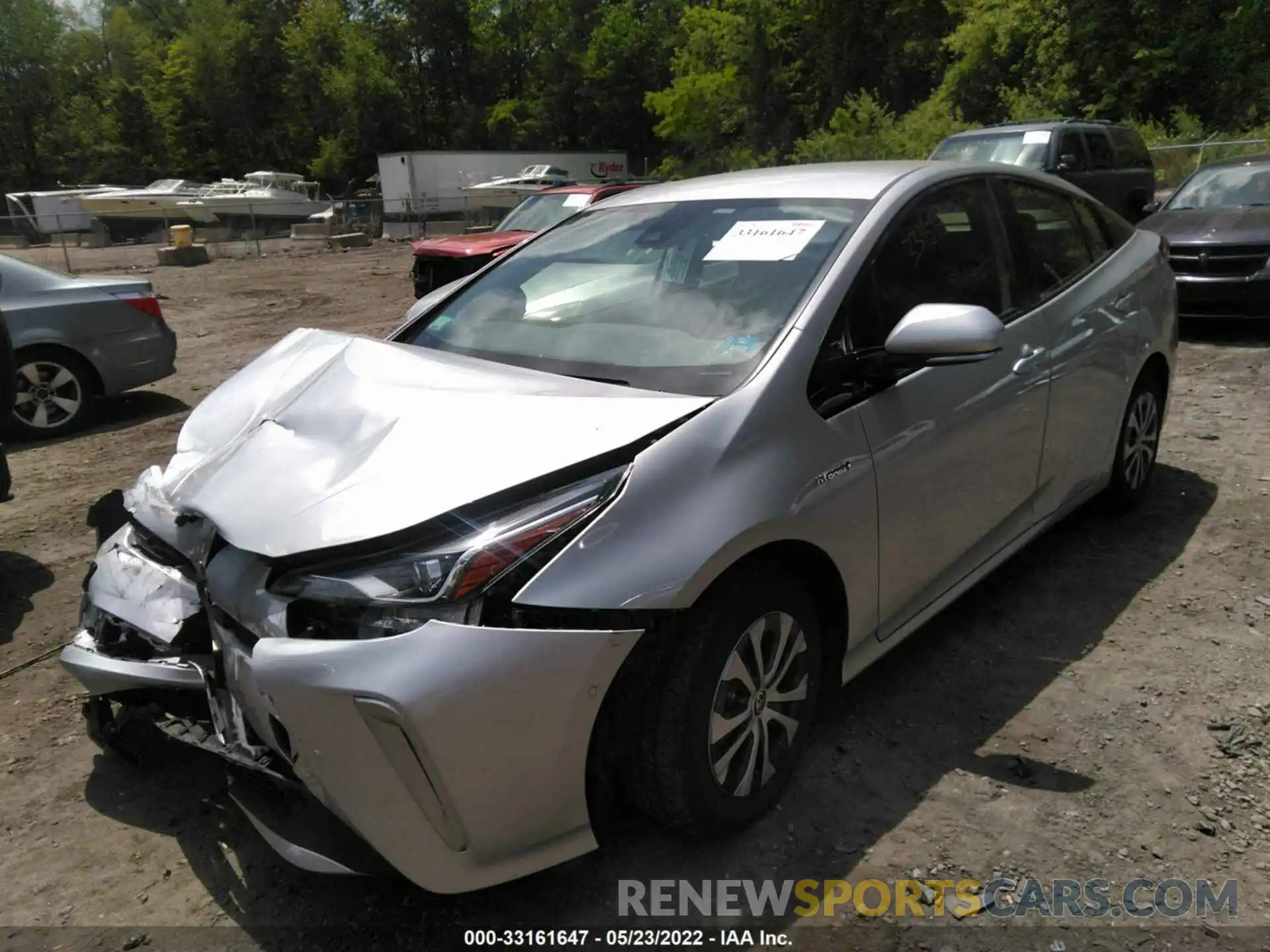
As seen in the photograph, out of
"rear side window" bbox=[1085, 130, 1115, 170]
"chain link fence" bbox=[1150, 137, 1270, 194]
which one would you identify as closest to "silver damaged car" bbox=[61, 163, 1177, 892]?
"rear side window" bbox=[1085, 130, 1115, 170]

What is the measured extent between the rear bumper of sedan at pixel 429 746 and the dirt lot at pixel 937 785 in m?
0.36

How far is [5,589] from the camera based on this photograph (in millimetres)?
4488

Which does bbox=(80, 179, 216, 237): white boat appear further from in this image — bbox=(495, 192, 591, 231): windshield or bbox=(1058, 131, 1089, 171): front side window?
bbox=(1058, 131, 1089, 171): front side window

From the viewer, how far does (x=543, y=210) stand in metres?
13.0

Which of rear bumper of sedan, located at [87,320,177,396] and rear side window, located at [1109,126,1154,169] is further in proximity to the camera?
rear side window, located at [1109,126,1154,169]

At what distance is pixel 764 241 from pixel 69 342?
20.8ft

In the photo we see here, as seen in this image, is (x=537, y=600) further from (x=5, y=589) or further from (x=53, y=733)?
(x=5, y=589)

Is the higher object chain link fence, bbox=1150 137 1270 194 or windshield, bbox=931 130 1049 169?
windshield, bbox=931 130 1049 169

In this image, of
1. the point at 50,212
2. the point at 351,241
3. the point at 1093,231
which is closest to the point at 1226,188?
the point at 1093,231

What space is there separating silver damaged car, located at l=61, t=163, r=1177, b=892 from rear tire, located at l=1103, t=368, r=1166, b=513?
0.79 m

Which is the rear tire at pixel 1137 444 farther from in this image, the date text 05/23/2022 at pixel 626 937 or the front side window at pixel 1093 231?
the date text 05/23/2022 at pixel 626 937

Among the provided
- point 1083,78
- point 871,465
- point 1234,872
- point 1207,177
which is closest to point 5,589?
point 871,465

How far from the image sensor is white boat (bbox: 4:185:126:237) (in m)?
31.1

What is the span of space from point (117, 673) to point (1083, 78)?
3198cm
